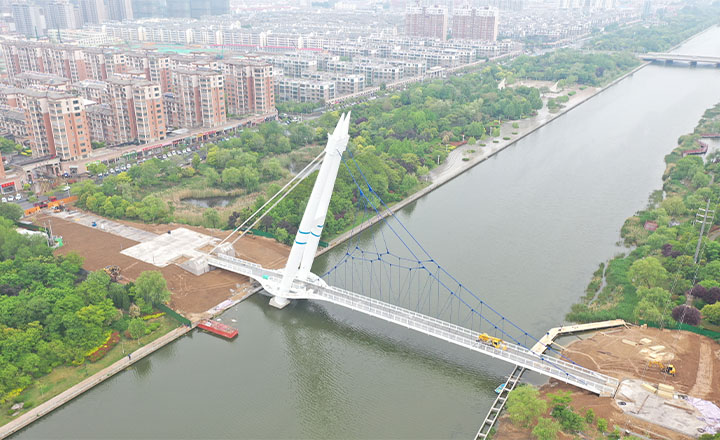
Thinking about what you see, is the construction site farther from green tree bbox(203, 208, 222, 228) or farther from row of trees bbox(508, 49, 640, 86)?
row of trees bbox(508, 49, 640, 86)

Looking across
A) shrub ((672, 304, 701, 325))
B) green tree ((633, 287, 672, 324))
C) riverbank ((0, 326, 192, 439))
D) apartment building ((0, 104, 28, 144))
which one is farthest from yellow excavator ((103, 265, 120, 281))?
apartment building ((0, 104, 28, 144))

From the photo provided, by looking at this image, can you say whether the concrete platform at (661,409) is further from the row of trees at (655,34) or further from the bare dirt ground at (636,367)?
the row of trees at (655,34)

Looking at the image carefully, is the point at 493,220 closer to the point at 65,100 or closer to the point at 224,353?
the point at 224,353

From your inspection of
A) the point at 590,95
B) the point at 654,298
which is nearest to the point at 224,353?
the point at 654,298

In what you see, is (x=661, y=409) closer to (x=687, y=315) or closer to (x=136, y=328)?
(x=687, y=315)

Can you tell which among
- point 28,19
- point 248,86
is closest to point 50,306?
point 248,86

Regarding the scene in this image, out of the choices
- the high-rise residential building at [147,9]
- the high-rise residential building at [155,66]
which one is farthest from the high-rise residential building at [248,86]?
the high-rise residential building at [147,9]
